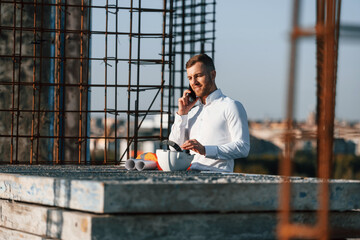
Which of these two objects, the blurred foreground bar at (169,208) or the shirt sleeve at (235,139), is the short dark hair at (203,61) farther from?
the blurred foreground bar at (169,208)

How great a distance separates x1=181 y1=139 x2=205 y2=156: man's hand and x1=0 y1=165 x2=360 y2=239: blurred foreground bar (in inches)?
58.8

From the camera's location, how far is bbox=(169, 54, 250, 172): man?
5586 mm

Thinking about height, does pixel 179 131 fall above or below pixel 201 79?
below

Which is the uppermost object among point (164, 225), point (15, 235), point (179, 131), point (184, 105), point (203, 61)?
point (203, 61)

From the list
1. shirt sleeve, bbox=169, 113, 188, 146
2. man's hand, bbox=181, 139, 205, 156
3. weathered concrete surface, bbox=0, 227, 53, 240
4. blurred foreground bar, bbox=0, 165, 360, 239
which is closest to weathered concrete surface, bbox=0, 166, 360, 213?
blurred foreground bar, bbox=0, 165, 360, 239

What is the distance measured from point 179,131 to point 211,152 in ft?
2.07

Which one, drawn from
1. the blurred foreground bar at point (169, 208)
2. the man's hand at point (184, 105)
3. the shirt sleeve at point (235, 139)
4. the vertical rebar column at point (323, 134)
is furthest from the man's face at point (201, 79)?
the vertical rebar column at point (323, 134)

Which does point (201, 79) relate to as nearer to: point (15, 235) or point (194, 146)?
point (194, 146)

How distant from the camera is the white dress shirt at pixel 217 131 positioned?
5590 millimetres

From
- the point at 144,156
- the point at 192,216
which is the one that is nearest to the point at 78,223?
the point at 192,216

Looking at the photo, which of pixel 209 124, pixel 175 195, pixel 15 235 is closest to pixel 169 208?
pixel 175 195

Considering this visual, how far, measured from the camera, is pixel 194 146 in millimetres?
5410

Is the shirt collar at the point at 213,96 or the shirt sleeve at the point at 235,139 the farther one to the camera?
the shirt collar at the point at 213,96

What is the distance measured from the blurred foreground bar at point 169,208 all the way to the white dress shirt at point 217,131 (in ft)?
5.18
